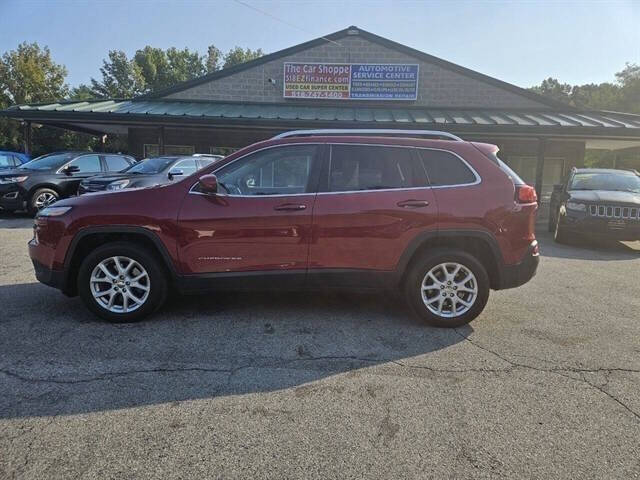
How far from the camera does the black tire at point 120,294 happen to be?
13.2 feet

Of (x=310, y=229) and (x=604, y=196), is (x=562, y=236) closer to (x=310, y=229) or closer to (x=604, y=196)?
(x=604, y=196)

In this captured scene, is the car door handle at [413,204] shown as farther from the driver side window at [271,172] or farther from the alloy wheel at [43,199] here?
the alloy wheel at [43,199]

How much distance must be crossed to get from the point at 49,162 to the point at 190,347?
10525 millimetres

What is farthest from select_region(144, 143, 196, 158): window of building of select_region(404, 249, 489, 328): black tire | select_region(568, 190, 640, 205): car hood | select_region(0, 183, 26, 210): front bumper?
select_region(404, 249, 489, 328): black tire

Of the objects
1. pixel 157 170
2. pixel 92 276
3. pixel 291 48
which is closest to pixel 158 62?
pixel 291 48

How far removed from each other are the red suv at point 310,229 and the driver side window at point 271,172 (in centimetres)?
1

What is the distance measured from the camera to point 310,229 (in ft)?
13.1

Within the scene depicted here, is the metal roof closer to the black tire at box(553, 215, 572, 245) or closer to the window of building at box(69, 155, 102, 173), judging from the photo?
the window of building at box(69, 155, 102, 173)

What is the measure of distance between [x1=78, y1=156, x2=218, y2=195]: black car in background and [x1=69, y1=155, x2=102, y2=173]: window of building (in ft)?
3.88

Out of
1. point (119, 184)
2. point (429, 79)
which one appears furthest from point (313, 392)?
point (429, 79)

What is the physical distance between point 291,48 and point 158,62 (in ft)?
144

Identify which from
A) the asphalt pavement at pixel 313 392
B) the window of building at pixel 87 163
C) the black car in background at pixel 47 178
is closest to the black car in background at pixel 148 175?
the black car in background at pixel 47 178

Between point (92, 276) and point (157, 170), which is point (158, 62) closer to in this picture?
point (157, 170)

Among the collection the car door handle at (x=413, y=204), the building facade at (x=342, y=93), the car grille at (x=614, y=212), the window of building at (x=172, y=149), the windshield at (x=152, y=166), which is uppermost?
the building facade at (x=342, y=93)
